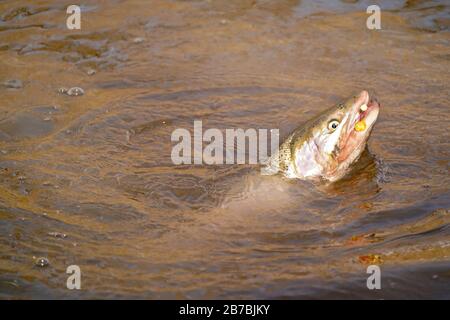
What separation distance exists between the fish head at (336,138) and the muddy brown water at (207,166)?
0.12 m

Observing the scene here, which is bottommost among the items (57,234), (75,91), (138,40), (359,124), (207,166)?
(57,234)

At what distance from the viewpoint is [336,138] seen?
14.3 feet

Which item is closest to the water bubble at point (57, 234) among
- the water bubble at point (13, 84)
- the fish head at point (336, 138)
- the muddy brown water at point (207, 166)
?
the muddy brown water at point (207, 166)

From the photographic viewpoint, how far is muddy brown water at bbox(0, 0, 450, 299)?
3.47m

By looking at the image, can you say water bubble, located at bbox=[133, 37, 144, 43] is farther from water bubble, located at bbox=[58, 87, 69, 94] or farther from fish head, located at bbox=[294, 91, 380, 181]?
fish head, located at bbox=[294, 91, 380, 181]

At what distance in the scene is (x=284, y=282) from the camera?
131 inches

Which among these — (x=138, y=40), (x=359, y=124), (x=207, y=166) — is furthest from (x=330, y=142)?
(x=138, y=40)

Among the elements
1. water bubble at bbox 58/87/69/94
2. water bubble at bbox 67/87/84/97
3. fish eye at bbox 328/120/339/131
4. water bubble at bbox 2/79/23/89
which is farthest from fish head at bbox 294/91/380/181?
water bubble at bbox 2/79/23/89

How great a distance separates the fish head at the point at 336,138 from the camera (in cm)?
424

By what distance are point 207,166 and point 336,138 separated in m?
0.98

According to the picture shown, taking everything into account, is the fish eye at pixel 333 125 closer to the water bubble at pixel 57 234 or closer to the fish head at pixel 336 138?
the fish head at pixel 336 138

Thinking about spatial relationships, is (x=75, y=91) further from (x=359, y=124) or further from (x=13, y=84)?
(x=359, y=124)

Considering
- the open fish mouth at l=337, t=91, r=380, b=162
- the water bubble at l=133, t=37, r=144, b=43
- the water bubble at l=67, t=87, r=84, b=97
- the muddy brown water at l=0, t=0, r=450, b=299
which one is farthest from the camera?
the water bubble at l=133, t=37, r=144, b=43
